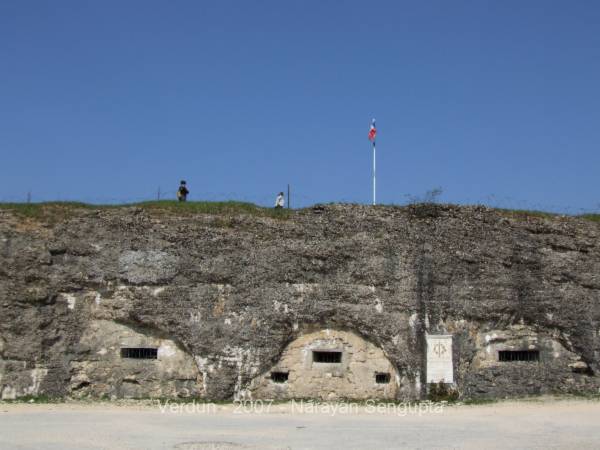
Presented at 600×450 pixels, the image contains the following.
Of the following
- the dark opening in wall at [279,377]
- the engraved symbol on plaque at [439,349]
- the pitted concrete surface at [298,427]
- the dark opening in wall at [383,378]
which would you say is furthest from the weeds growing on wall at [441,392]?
the dark opening in wall at [279,377]

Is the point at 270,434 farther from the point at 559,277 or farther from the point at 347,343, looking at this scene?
the point at 559,277

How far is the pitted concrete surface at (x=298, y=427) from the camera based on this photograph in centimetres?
1412

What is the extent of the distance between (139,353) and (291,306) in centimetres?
511

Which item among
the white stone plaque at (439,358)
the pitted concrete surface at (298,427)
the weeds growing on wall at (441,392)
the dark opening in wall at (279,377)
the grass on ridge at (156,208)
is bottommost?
the pitted concrete surface at (298,427)

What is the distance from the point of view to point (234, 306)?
72.2 feet

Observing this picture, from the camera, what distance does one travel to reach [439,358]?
21.9 meters

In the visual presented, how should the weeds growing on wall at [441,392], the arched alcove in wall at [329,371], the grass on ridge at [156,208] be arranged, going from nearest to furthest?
1. the arched alcove in wall at [329,371]
2. the weeds growing on wall at [441,392]
3. the grass on ridge at [156,208]

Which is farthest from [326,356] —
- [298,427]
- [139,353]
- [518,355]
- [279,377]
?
[518,355]

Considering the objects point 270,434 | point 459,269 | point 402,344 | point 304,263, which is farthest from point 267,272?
point 270,434

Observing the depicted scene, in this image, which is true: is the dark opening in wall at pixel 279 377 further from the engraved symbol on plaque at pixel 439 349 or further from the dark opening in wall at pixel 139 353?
the engraved symbol on plaque at pixel 439 349

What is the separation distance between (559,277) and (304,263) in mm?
8845

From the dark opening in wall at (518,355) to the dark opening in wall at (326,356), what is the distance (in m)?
5.39

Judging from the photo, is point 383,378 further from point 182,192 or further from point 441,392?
point 182,192

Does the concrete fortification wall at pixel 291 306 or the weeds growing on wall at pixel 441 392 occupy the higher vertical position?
the concrete fortification wall at pixel 291 306
